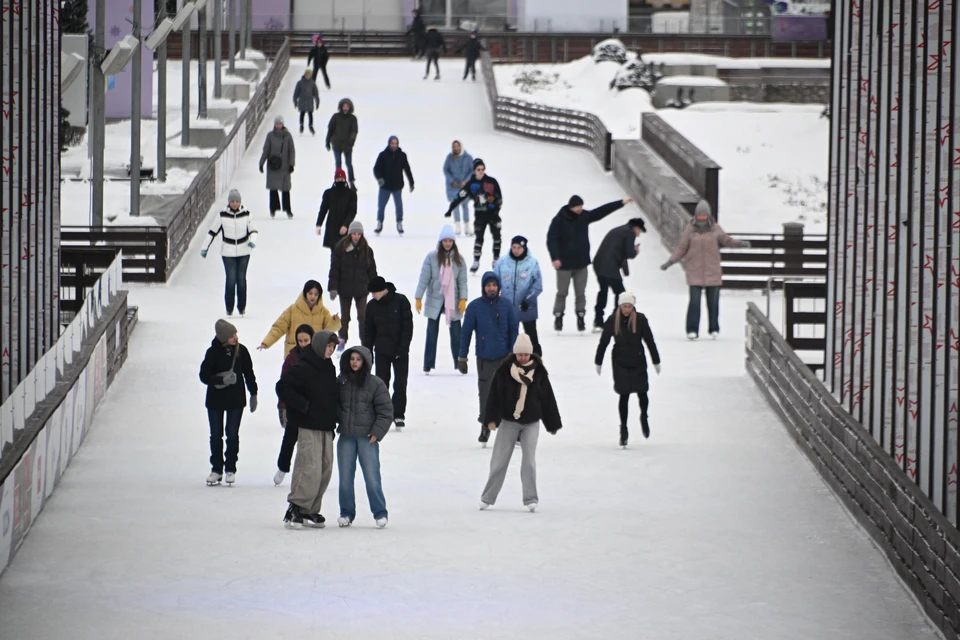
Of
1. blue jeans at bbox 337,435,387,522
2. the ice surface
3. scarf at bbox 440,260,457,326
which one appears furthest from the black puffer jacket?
scarf at bbox 440,260,457,326

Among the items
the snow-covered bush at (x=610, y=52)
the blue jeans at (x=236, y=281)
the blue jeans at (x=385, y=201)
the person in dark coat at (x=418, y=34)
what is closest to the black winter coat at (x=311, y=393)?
the blue jeans at (x=236, y=281)

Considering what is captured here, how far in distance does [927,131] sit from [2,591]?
19.9ft

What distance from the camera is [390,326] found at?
14500mm

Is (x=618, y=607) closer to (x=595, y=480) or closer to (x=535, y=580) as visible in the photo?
(x=535, y=580)

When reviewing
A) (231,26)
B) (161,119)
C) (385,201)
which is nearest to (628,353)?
Result: (385,201)

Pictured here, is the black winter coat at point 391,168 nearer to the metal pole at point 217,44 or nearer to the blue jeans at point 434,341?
the blue jeans at point 434,341

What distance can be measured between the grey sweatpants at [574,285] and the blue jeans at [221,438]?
649 cm

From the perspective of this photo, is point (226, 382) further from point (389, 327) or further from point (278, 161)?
point (278, 161)

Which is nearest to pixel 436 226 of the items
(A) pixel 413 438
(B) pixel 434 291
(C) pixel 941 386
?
(B) pixel 434 291

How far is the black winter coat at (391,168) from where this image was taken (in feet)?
78.5

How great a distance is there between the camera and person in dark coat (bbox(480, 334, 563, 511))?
1216 centimetres

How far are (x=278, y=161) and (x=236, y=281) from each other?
20.7 ft

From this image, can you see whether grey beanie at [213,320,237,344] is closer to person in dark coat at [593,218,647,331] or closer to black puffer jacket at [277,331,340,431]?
black puffer jacket at [277,331,340,431]

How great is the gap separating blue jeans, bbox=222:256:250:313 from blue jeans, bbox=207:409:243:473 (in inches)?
233
